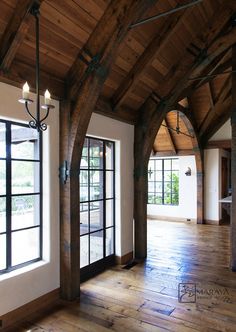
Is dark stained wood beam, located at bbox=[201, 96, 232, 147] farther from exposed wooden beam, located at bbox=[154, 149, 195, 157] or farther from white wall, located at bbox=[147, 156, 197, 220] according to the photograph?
white wall, located at bbox=[147, 156, 197, 220]

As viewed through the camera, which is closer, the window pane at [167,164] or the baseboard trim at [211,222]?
the baseboard trim at [211,222]

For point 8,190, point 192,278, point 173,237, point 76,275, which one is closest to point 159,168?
point 173,237

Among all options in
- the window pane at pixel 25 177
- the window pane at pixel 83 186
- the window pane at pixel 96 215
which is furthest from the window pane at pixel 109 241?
the window pane at pixel 25 177

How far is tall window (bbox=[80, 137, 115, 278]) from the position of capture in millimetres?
4266

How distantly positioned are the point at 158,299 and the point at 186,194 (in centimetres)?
618

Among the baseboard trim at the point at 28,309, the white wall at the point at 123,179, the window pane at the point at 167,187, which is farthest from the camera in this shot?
the window pane at the point at 167,187

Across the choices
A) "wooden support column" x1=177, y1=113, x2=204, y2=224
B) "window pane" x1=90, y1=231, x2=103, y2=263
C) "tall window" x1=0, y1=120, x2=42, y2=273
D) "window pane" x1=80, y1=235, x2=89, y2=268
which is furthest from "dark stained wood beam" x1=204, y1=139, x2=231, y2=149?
"tall window" x1=0, y1=120, x2=42, y2=273

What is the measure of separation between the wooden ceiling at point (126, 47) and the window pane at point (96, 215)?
1.55 meters

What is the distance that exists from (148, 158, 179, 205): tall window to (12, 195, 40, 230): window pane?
707cm

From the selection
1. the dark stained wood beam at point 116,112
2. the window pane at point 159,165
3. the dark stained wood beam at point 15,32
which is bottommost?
the window pane at point 159,165

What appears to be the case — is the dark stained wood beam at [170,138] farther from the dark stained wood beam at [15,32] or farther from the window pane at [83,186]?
the dark stained wood beam at [15,32]

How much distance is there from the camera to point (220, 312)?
3.25 meters

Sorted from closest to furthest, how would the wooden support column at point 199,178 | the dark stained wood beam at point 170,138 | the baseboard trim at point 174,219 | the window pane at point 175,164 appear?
the wooden support column at point 199,178 < the dark stained wood beam at point 170,138 < the baseboard trim at point 174,219 < the window pane at point 175,164

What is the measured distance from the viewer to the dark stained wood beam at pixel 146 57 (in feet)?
11.9
